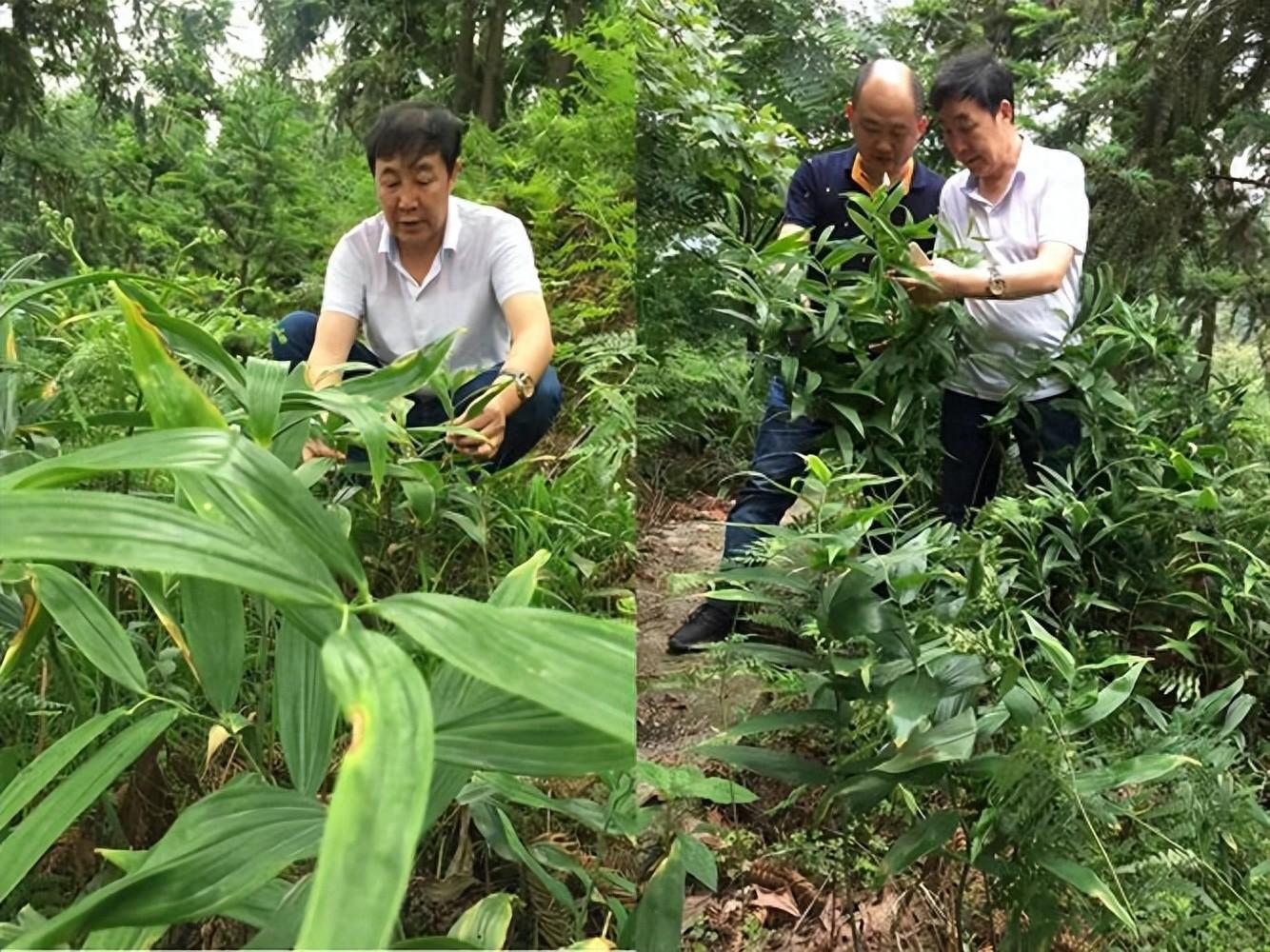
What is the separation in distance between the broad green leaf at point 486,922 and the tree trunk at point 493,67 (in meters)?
0.43

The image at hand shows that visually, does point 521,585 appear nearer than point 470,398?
Yes

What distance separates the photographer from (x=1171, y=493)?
0.67m

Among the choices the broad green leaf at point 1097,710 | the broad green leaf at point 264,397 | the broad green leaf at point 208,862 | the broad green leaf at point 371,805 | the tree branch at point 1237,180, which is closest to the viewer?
the broad green leaf at point 371,805

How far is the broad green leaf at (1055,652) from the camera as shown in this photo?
0.59m

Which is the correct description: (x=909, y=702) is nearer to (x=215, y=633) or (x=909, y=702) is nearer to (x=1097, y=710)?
(x=1097, y=710)

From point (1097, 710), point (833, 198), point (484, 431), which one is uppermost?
point (833, 198)

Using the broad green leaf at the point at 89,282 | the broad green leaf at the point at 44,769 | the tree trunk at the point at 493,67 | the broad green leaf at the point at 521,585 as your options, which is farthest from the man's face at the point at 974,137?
the broad green leaf at the point at 44,769

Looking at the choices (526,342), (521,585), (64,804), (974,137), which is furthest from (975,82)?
(64,804)

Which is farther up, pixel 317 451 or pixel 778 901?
pixel 317 451

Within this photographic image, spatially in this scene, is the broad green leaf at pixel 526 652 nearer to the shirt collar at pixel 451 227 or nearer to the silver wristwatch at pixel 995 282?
the shirt collar at pixel 451 227

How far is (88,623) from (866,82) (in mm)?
560

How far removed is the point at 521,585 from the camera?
1.47 ft

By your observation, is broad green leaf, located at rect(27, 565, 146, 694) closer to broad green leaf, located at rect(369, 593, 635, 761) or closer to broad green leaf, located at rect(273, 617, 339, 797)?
broad green leaf, located at rect(273, 617, 339, 797)

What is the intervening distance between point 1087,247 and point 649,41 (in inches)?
14.1
